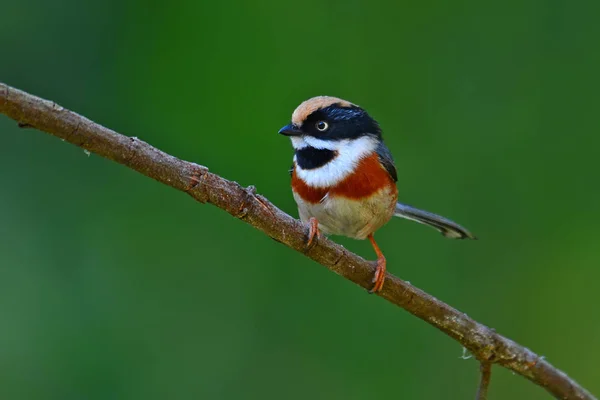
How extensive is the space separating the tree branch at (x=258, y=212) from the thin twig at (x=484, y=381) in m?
0.02

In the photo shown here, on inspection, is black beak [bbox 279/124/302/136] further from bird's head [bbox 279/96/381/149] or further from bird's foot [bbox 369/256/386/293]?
bird's foot [bbox 369/256/386/293]

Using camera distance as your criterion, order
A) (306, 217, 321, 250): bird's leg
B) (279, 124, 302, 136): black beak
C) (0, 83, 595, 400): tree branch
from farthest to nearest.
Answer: (279, 124, 302, 136): black beak
(306, 217, 321, 250): bird's leg
(0, 83, 595, 400): tree branch

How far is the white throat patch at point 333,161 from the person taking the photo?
3.22 m

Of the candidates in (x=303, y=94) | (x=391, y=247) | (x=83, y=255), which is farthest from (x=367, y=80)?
(x=83, y=255)

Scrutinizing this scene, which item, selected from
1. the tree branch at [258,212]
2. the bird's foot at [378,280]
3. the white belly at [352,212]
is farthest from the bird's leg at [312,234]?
the white belly at [352,212]

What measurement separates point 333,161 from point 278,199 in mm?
1366

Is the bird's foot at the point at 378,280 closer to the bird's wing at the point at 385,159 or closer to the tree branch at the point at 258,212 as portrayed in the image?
the tree branch at the point at 258,212

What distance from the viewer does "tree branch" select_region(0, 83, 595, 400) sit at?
1943 mm

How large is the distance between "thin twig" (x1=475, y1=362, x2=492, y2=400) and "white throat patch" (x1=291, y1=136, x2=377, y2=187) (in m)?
0.97

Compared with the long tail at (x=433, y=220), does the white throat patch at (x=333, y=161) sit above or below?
below

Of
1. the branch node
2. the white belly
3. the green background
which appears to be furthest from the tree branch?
the green background

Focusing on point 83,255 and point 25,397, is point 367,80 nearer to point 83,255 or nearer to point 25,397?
point 83,255

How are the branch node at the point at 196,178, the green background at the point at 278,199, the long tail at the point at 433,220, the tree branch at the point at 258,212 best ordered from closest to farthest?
the tree branch at the point at 258,212, the branch node at the point at 196,178, the long tail at the point at 433,220, the green background at the point at 278,199

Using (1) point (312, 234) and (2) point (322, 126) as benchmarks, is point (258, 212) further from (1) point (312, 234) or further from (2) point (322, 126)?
(2) point (322, 126)
